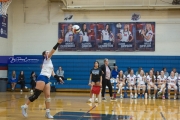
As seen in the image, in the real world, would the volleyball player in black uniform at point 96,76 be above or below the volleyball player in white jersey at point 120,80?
above

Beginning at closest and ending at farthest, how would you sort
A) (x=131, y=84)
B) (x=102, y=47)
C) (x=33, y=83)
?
(x=131, y=84) → (x=33, y=83) → (x=102, y=47)

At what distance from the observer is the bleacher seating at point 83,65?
68.1ft

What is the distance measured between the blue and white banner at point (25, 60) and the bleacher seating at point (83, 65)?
0.27 m

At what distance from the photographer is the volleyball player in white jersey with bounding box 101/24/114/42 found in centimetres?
2177

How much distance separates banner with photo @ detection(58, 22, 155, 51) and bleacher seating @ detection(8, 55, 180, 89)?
0.75 meters

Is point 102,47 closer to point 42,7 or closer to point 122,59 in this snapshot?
point 122,59

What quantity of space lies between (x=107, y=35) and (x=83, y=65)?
2825 mm

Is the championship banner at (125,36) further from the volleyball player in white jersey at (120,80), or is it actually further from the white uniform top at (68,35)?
the volleyball player in white jersey at (120,80)

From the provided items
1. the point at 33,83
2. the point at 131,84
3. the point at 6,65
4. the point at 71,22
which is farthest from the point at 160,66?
the point at 6,65

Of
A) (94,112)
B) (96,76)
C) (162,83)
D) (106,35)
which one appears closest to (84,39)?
(106,35)

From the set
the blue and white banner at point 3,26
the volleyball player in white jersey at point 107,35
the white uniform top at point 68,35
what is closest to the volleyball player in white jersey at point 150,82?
the volleyball player in white jersey at point 107,35

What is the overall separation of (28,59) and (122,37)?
23.3 feet

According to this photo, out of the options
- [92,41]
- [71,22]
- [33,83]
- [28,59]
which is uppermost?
[71,22]

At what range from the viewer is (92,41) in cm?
2188
